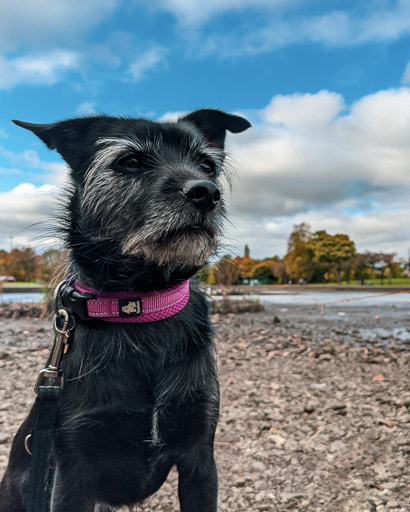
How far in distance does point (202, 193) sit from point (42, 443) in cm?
147

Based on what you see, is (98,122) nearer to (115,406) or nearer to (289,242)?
(115,406)

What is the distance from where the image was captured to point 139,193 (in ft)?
8.06

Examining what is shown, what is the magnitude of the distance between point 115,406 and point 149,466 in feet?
1.26

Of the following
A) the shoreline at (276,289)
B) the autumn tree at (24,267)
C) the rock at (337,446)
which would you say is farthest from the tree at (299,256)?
the rock at (337,446)

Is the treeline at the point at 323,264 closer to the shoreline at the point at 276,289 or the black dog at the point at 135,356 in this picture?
the shoreline at the point at 276,289

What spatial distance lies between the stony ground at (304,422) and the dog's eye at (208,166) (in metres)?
1.43

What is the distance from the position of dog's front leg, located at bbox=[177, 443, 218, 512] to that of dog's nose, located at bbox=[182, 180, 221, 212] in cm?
130

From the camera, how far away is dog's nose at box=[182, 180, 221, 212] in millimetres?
2209

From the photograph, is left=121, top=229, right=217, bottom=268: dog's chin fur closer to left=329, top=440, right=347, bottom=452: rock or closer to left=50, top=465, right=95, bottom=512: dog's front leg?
left=50, top=465, right=95, bottom=512: dog's front leg

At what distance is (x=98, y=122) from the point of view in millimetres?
2773

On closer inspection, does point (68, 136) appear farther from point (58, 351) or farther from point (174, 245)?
point (58, 351)

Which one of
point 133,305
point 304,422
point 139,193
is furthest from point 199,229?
point 304,422

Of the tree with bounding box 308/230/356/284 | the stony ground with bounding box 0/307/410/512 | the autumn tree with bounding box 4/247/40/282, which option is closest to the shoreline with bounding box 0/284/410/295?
the autumn tree with bounding box 4/247/40/282

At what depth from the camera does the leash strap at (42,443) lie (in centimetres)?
218
